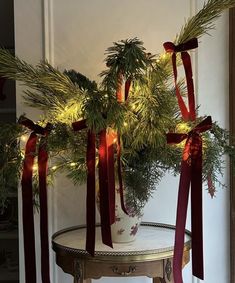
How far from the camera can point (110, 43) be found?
1.80 meters

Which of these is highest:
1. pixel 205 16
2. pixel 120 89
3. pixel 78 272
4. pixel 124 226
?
pixel 205 16

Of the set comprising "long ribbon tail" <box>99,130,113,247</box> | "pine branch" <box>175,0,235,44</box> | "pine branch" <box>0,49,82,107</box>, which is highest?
"pine branch" <box>175,0,235,44</box>

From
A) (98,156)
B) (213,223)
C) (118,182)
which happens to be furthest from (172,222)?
(98,156)

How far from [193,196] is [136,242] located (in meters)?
0.32

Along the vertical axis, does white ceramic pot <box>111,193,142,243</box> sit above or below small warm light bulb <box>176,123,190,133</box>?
below

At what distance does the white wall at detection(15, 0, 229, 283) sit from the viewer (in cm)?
179

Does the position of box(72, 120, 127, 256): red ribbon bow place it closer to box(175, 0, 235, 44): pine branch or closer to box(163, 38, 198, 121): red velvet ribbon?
box(163, 38, 198, 121): red velvet ribbon

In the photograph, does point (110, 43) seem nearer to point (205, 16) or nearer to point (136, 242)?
point (205, 16)

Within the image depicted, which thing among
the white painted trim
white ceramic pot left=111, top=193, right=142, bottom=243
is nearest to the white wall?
the white painted trim

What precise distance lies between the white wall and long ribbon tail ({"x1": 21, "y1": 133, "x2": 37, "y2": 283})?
1.47 ft

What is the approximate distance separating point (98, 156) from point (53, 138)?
0.14m

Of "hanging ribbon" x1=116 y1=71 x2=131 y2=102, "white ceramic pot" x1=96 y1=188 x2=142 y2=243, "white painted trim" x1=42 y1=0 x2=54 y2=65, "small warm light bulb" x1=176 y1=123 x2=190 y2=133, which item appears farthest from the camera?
"white painted trim" x1=42 y1=0 x2=54 y2=65

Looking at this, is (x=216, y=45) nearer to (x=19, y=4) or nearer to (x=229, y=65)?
(x=229, y=65)

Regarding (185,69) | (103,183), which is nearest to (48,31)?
(185,69)
